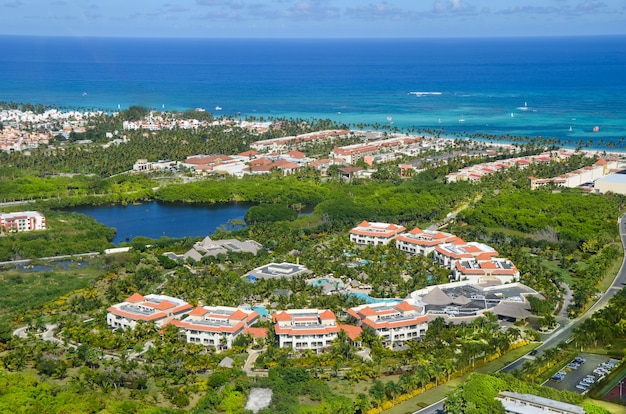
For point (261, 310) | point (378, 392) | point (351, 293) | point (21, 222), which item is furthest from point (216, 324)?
point (21, 222)

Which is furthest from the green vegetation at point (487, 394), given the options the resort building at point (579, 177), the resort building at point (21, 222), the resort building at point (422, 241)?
the resort building at point (579, 177)

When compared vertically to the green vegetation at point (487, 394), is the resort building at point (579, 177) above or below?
below

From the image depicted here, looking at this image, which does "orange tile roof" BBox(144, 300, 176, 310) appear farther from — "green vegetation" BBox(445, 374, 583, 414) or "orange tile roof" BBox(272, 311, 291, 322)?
"green vegetation" BBox(445, 374, 583, 414)

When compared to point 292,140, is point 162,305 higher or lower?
higher

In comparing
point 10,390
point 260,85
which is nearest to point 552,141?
point 10,390

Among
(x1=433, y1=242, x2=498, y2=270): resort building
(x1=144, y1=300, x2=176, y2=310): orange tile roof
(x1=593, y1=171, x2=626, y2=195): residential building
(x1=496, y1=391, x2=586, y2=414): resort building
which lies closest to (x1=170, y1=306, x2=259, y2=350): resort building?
(x1=144, y1=300, x2=176, y2=310): orange tile roof

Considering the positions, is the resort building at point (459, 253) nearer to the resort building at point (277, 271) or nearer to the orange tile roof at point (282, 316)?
the resort building at point (277, 271)

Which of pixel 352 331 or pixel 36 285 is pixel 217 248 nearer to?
pixel 36 285

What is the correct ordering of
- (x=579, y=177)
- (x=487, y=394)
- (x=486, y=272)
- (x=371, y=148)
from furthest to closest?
(x=371, y=148) < (x=579, y=177) < (x=486, y=272) < (x=487, y=394)
